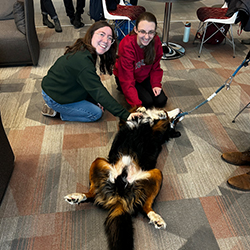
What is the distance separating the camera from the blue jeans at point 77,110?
6.91ft

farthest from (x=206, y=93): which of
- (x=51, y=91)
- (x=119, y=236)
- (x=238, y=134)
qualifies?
(x=119, y=236)

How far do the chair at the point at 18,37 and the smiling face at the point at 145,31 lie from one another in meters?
1.56

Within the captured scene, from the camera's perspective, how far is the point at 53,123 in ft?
7.27

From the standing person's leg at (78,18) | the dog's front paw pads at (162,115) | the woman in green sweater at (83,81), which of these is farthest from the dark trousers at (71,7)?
the dog's front paw pads at (162,115)

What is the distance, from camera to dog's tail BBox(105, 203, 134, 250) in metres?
1.14

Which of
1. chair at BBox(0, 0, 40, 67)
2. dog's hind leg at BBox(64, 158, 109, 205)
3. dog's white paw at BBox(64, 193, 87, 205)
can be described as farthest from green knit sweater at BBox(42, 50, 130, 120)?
chair at BBox(0, 0, 40, 67)

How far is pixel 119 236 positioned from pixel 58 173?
79 centimetres

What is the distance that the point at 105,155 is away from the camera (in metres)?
1.91

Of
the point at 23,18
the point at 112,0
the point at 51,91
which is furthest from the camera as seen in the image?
the point at 112,0

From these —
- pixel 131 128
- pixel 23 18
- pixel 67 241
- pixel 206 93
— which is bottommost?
pixel 67 241

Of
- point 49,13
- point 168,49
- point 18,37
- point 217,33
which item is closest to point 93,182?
point 18,37

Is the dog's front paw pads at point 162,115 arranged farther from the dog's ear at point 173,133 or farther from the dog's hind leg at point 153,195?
the dog's hind leg at point 153,195

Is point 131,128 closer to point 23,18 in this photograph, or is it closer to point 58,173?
point 58,173

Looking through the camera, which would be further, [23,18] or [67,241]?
[23,18]
